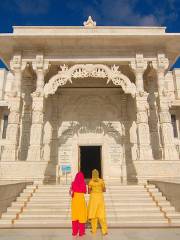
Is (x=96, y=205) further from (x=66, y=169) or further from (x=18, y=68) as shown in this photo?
(x=18, y=68)

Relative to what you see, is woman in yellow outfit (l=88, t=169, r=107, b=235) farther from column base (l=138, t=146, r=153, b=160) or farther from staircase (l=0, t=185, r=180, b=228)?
column base (l=138, t=146, r=153, b=160)

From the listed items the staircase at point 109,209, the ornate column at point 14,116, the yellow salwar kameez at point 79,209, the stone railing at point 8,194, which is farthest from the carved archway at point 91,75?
the yellow salwar kameez at point 79,209

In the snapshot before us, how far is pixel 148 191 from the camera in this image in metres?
9.59

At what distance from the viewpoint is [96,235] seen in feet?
18.6

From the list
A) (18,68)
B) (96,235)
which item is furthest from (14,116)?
(96,235)

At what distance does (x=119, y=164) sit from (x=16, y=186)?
7916 millimetres

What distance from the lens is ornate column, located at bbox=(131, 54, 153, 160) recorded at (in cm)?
1211

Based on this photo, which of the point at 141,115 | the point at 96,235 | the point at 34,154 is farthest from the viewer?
the point at 141,115

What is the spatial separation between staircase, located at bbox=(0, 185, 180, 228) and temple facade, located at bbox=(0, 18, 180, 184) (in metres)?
2.08

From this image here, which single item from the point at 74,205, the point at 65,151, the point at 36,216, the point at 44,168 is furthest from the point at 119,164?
the point at 74,205

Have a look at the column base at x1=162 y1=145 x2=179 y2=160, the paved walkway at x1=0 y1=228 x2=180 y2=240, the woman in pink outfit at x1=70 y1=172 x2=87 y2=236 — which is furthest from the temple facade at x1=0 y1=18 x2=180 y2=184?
the woman in pink outfit at x1=70 y1=172 x2=87 y2=236

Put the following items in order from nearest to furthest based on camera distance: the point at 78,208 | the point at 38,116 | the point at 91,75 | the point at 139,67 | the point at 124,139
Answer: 1. the point at 78,208
2. the point at 38,116
3. the point at 91,75
4. the point at 139,67
5. the point at 124,139

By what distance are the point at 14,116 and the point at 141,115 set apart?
21.4ft

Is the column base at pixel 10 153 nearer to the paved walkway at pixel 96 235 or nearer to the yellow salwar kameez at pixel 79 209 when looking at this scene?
the paved walkway at pixel 96 235
